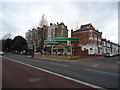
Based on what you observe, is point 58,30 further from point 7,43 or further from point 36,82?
point 36,82

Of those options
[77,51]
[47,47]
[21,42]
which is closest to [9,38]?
[21,42]

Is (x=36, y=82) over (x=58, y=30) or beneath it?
beneath

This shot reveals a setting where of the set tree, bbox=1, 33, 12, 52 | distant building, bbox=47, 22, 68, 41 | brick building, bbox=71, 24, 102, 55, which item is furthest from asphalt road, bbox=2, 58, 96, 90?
tree, bbox=1, 33, 12, 52

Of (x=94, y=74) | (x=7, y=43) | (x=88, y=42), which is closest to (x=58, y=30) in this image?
(x=88, y=42)

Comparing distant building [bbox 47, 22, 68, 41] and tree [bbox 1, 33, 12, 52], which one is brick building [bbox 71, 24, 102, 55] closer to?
distant building [bbox 47, 22, 68, 41]

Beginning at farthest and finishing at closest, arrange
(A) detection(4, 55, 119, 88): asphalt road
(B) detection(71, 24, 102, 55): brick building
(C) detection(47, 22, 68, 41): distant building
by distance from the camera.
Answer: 1. (C) detection(47, 22, 68, 41): distant building
2. (B) detection(71, 24, 102, 55): brick building
3. (A) detection(4, 55, 119, 88): asphalt road

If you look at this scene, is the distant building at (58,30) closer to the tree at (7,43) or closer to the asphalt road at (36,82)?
the tree at (7,43)

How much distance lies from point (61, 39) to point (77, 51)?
15951mm

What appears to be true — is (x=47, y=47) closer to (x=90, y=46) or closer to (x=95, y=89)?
(x=90, y=46)

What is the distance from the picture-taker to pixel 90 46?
43.1 metres

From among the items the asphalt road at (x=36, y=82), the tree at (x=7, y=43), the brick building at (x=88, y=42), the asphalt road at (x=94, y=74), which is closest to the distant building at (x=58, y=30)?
the brick building at (x=88, y=42)

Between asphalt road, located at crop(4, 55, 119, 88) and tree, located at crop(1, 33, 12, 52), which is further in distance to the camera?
tree, located at crop(1, 33, 12, 52)

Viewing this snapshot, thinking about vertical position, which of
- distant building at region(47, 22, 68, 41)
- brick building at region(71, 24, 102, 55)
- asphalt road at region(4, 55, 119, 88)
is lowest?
asphalt road at region(4, 55, 119, 88)

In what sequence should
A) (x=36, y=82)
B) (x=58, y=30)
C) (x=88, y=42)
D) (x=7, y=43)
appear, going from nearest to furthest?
1. (x=36, y=82)
2. (x=88, y=42)
3. (x=58, y=30)
4. (x=7, y=43)
